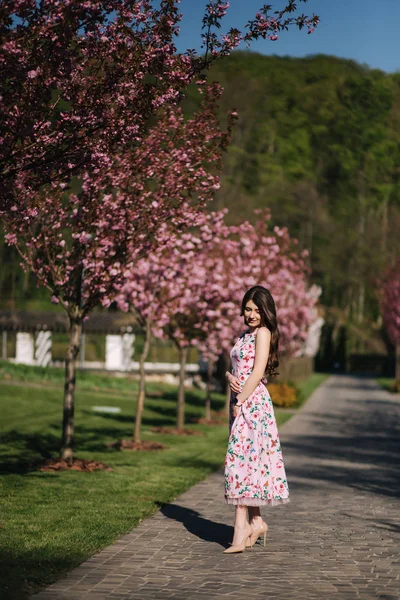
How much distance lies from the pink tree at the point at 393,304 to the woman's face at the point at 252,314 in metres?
54.1

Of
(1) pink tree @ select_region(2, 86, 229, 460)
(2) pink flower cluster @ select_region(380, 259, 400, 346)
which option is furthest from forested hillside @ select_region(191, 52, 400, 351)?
(1) pink tree @ select_region(2, 86, 229, 460)

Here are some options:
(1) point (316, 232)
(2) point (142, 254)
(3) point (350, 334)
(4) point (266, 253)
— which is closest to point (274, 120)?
(1) point (316, 232)

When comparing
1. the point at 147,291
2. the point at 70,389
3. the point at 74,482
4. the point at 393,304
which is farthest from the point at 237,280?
the point at 393,304

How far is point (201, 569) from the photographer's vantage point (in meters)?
7.88

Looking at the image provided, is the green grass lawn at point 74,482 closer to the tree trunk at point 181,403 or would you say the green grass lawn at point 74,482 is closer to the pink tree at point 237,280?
the tree trunk at point 181,403

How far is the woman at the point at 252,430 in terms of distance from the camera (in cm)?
860

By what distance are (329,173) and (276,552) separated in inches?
4310

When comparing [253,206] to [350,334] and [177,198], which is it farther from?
[177,198]

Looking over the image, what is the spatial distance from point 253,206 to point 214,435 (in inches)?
2562

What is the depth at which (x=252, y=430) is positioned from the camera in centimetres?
866

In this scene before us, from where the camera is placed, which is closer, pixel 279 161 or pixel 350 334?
pixel 350 334

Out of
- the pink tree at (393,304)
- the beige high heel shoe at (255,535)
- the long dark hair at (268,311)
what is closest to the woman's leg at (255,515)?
the beige high heel shoe at (255,535)

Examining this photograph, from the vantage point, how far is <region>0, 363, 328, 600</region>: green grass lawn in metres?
8.41

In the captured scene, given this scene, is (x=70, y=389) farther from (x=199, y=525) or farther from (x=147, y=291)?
(x=147, y=291)
